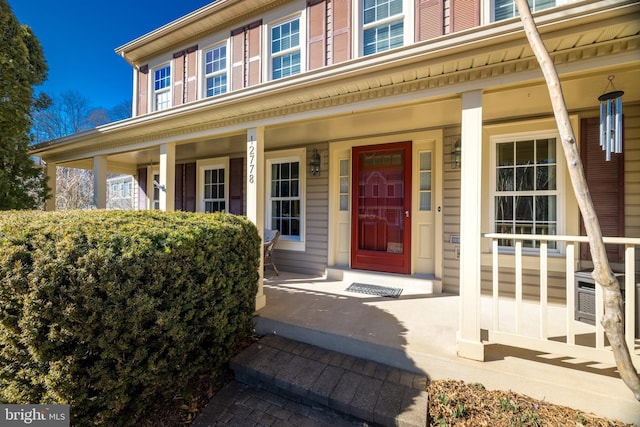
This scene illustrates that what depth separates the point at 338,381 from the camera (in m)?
2.15

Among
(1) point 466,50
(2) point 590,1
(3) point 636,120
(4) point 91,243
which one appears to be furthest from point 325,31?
(4) point 91,243

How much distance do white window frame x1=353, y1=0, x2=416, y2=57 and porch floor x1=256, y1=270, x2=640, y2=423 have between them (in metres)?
3.57

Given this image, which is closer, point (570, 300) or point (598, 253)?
point (598, 253)

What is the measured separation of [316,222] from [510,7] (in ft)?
13.1

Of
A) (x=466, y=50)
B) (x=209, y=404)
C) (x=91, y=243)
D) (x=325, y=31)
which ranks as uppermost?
(x=325, y=31)

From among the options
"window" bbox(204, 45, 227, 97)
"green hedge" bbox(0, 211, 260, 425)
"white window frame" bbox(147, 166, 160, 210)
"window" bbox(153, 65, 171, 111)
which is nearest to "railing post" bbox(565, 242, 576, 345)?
"green hedge" bbox(0, 211, 260, 425)

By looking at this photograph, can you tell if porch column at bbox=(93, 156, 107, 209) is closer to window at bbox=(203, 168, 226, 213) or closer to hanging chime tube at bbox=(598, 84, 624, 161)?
window at bbox=(203, 168, 226, 213)

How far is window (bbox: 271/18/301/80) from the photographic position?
16.0 ft

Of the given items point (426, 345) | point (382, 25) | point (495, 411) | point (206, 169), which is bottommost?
point (495, 411)

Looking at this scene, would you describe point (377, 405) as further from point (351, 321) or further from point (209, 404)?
point (209, 404)

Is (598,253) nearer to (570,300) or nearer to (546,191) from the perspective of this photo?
(570,300)

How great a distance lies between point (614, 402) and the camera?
1.79 meters

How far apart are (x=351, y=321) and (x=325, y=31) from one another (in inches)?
177

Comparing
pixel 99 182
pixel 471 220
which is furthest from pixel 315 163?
pixel 99 182
